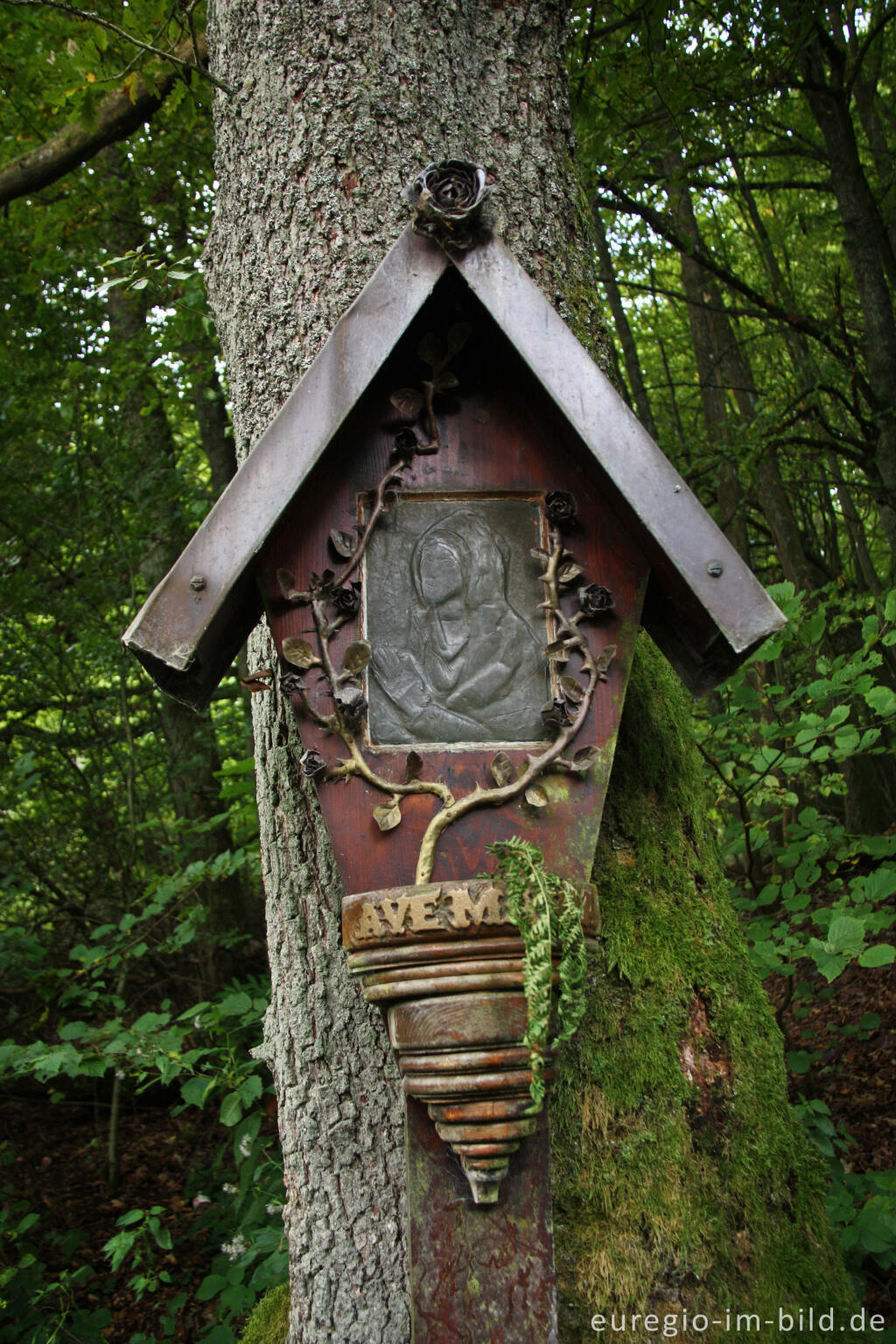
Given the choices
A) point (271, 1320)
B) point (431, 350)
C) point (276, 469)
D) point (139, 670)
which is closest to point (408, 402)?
point (431, 350)

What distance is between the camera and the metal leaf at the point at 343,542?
159cm

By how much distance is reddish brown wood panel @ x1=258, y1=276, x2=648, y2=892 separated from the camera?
151 centimetres

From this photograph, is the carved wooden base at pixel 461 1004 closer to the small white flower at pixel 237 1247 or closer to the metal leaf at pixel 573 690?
the metal leaf at pixel 573 690

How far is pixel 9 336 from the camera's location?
6086mm

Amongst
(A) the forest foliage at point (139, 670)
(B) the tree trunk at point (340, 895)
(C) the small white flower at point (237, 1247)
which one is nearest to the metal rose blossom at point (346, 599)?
(B) the tree trunk at point (340, 895)

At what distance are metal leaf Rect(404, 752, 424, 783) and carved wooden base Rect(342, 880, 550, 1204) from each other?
0.18 meters

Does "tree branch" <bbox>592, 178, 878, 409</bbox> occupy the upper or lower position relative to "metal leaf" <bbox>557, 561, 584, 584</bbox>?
upper

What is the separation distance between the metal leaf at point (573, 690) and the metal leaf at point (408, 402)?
510 millimetres

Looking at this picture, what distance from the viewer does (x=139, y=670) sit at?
6074 mm

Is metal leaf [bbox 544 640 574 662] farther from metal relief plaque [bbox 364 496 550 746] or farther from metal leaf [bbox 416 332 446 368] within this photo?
metal leaf [bbox 416 332 446 368]

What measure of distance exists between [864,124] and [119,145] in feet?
19.3

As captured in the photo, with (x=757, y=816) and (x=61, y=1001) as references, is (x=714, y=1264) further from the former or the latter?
(x=757, y=816)

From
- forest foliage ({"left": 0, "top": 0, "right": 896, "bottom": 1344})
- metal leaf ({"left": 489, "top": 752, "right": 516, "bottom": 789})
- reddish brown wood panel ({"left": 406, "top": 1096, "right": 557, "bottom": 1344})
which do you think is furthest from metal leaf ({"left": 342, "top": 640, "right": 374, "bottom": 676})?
forest foliage ({"left": 0, "top": 0, "right": 896, "bottom": 1344})

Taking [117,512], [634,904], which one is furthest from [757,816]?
[634,904]
